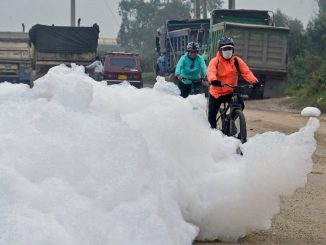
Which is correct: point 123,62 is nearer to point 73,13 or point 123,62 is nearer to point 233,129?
point 233,129

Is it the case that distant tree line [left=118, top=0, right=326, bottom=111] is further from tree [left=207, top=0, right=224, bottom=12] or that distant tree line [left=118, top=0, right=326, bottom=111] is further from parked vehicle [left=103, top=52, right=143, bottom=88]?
parked vehicle [left=103, top=52, right=143, bottom=88]

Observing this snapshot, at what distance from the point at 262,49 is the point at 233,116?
61.2 ft

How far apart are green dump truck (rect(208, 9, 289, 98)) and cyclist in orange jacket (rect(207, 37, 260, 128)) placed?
56.5 ft

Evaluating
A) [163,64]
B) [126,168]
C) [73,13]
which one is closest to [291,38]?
[163,64]

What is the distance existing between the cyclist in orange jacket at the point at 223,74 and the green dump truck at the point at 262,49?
17.2 m

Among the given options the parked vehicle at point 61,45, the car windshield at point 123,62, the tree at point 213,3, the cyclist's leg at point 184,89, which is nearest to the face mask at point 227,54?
the cyclist's leg at point 184,89

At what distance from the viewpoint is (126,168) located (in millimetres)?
4641

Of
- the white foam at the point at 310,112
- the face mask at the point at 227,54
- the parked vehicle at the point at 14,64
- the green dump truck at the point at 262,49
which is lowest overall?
the parked vehicle at the point at 14,64

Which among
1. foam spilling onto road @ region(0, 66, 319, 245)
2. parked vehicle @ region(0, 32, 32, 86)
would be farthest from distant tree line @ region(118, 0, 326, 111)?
foam spilling onto road @ region(0, 66, 319, 245)

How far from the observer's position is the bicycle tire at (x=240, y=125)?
9578mm

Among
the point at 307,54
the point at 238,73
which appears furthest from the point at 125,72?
the point at 238,73

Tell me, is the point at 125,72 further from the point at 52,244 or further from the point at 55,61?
the point at 52,244

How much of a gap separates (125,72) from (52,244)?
29.7 meters

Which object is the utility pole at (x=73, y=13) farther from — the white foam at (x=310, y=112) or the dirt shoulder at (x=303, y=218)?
the dirt shoulder at (x=303, y=218)
